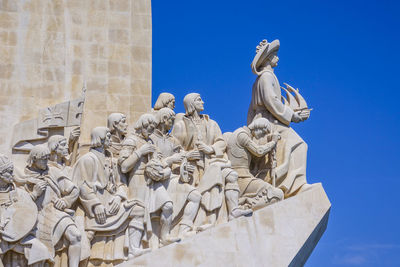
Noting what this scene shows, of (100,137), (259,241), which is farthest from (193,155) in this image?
(259,241)

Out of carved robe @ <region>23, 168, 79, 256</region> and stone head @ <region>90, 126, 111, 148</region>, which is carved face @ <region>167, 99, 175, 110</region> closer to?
stone head @ <region>90, 126, 111, 148</region>

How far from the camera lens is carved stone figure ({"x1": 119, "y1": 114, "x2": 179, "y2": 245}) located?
51.2ft

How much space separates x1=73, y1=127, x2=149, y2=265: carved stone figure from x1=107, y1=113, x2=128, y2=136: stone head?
0.50m

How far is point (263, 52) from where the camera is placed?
1739 centimetres

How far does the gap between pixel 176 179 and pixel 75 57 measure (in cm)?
244

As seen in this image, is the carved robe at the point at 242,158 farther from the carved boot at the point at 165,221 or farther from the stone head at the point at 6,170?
the stone head at the point at 6,170

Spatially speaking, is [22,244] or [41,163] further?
[41,163]

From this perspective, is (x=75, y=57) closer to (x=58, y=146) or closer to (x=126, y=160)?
(x=58, y=146)

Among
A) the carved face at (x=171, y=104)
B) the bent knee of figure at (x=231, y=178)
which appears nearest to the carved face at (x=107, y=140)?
the carved face at (x=171, y=104)

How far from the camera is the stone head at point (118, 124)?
16.1 m

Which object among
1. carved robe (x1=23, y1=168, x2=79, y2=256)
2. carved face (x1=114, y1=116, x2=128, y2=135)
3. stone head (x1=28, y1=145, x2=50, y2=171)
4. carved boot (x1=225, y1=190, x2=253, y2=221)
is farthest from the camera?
carved face (x1=114, y1=116, x2=128, y2=135)

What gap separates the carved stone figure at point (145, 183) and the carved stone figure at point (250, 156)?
1329 millimetres

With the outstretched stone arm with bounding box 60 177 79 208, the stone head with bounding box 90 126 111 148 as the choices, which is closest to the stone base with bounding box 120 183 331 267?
the outstretched stone arm with bounding box 60 177 79 208

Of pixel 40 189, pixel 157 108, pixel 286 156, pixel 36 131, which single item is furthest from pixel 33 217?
pixel 286 156
